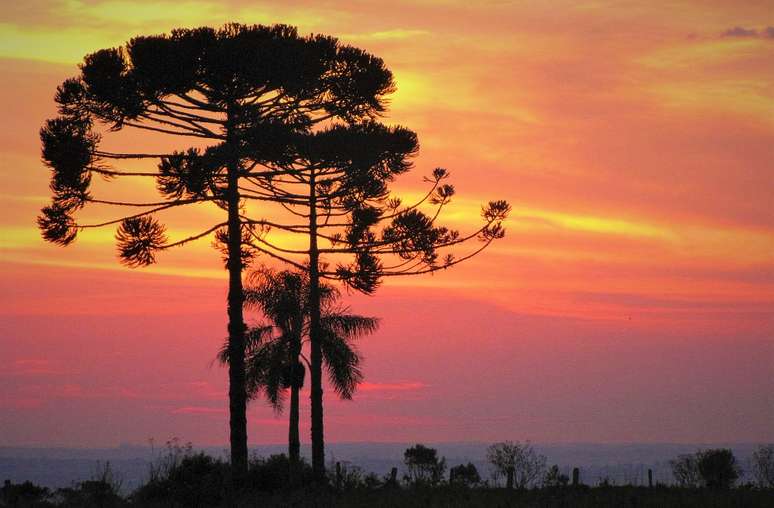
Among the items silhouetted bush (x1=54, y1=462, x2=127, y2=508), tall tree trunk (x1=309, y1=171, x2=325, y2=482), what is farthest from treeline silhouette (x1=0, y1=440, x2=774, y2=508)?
tall tree trunk (x1=309, y1=171, x2=325, y2=482)

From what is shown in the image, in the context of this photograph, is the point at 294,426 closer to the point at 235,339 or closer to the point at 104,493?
the point at 235,339

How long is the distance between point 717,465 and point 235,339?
23836 mm

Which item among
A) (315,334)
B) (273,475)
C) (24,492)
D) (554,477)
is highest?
(315,334)

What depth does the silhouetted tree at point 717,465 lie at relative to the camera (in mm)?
40188

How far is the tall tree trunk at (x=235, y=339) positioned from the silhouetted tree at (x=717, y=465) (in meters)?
21.9

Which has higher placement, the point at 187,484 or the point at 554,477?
the point at 187,484

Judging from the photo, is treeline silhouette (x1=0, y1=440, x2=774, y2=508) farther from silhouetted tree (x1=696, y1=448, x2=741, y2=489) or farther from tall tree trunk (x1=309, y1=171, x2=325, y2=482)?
silhouetted tree (x1=696, y1=448, x2=741, y2=489)

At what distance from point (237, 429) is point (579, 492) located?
856cm

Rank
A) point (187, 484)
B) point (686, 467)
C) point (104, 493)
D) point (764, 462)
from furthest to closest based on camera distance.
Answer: point (686, 467) < point (764, 462) < point (187, 484) < point (104, 493)

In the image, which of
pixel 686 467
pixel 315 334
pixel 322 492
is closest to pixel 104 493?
pixel 322 492

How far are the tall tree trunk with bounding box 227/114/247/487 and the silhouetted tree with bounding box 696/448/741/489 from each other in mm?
21942

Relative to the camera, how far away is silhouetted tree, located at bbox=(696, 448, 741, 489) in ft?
132

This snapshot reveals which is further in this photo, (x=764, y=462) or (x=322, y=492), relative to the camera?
(x=764, y=462)

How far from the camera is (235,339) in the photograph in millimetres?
25703
